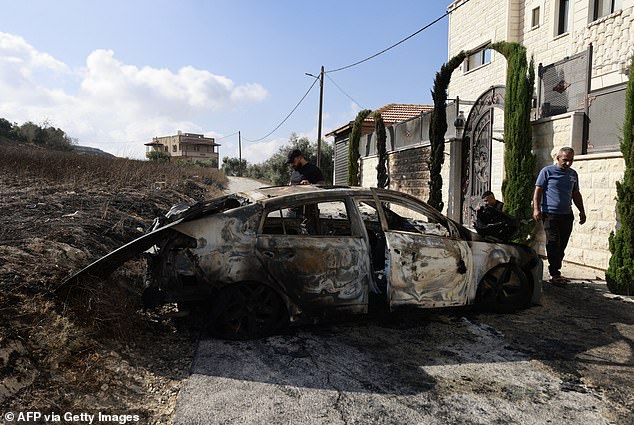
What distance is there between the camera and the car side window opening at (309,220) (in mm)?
4469

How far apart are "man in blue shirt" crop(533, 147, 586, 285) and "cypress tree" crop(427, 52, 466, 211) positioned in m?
6.44

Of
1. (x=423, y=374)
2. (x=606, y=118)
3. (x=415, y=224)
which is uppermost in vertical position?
(x=606, y=118)

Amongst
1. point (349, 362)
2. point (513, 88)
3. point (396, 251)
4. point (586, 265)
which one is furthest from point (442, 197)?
point (349, 362)

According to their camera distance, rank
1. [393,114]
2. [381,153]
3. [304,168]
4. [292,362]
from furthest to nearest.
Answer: [393,114]
[381,153]
[304,168]
[292,362]

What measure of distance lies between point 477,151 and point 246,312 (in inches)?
361

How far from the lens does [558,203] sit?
252 inches

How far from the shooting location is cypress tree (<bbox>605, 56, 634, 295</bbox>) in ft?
19.6

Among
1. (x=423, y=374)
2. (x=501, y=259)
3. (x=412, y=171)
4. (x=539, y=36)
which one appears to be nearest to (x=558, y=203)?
(x=501, y=259)

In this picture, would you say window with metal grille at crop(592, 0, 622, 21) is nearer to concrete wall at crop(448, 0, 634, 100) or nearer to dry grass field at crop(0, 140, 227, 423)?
concrete wall at crop(448, 0, 634, 100)

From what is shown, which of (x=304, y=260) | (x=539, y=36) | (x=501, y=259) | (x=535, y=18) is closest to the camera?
(x=304, y=260)

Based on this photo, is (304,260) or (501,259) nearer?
(304,260)

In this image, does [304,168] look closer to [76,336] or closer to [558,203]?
[558,203]

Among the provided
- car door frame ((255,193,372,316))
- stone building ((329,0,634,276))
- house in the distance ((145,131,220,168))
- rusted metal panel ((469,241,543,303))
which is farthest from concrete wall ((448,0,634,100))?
house in the distance ((145,131,220,168))

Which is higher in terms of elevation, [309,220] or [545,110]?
[545,110]
